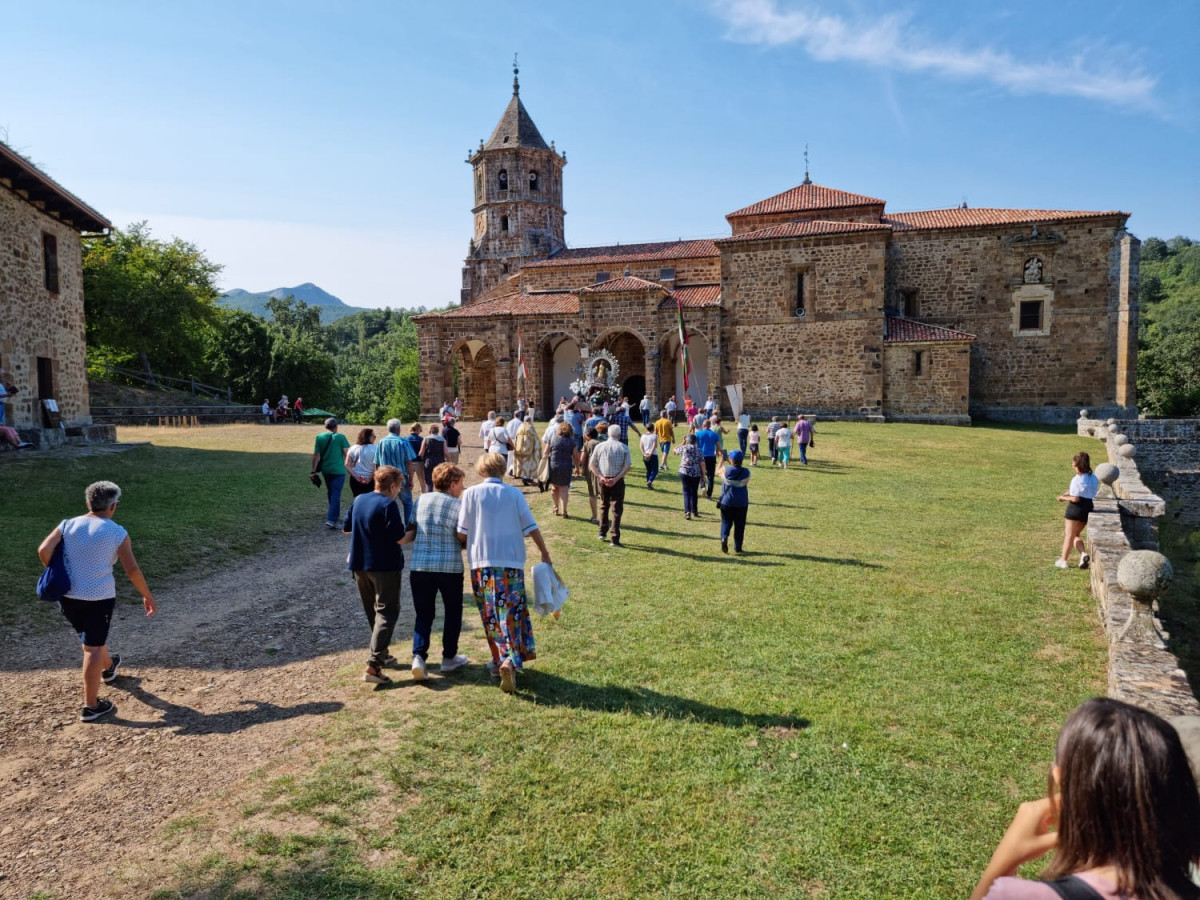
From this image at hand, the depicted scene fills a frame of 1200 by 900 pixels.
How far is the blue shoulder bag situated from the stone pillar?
112 feet

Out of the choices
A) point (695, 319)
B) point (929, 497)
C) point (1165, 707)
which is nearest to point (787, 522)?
point (929, 497)

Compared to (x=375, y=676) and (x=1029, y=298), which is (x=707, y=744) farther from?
(x=1029, y=298)

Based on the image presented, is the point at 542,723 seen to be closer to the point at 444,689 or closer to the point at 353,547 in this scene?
the point at 444,689

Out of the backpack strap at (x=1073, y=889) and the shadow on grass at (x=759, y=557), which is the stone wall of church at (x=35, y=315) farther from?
the backpack strap at (x=1073, y=889)

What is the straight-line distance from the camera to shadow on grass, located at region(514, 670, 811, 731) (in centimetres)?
469

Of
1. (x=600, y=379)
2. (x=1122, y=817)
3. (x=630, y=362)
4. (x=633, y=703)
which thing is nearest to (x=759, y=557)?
(x=633, y=703)

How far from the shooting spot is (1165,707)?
4.18m

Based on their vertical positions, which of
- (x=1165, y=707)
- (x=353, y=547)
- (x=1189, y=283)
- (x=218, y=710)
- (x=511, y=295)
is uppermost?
(x=1189, y=283)

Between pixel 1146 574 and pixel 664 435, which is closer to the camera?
pixel 1146 574

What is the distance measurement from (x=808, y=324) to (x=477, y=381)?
16.6 meters

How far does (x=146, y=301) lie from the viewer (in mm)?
33156

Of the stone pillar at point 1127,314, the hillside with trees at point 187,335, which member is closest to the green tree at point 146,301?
the hillside with trees at point 187,335

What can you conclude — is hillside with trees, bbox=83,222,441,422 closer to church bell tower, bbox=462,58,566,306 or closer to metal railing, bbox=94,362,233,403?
metal railing, bbox=94,362,233,403

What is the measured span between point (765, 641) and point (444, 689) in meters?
2.68
